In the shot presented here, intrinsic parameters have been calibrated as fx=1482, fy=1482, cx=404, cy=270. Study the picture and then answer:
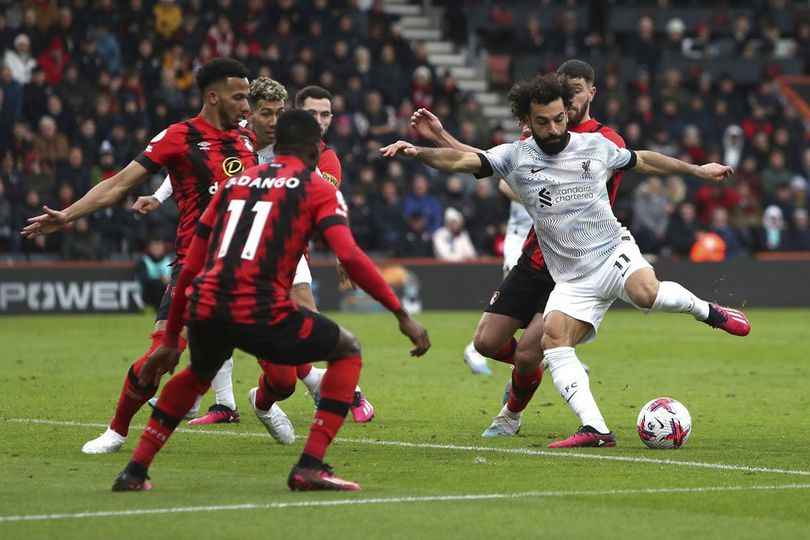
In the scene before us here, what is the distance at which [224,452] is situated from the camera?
9.76 m

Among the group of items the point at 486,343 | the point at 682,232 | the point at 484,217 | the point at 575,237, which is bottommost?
the point at 682,232

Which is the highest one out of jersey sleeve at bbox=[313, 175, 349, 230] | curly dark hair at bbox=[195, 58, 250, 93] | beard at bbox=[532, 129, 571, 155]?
curly dark hair at bbox=[195, 58, 250, 93]

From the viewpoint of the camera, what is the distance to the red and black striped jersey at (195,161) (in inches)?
395

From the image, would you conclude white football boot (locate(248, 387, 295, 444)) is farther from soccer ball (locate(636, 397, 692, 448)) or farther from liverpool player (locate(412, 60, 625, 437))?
soccer ball (locate(636, 397, 692, 448))

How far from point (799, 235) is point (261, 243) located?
23.6m

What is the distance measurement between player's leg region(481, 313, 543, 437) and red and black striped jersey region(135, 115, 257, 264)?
7.78 ft

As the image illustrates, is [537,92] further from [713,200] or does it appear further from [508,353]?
[713,200]

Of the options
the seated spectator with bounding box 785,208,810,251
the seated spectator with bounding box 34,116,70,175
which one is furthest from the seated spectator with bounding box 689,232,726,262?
the seated spectator with bounding box 34,116,70,175

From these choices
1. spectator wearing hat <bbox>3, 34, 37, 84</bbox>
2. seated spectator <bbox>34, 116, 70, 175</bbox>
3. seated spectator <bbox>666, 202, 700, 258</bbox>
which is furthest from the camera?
seated spectator <bbox>666, 202, 700, 258</bbox>

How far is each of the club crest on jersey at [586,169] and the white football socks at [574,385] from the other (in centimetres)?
118

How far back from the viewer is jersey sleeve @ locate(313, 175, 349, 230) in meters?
7.68

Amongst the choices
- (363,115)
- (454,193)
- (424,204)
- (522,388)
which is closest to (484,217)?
(454,193)

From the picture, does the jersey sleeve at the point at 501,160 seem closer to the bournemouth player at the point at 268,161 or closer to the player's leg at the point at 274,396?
the bournemouth player at the point at 268,161

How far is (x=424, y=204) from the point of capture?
27.5m
